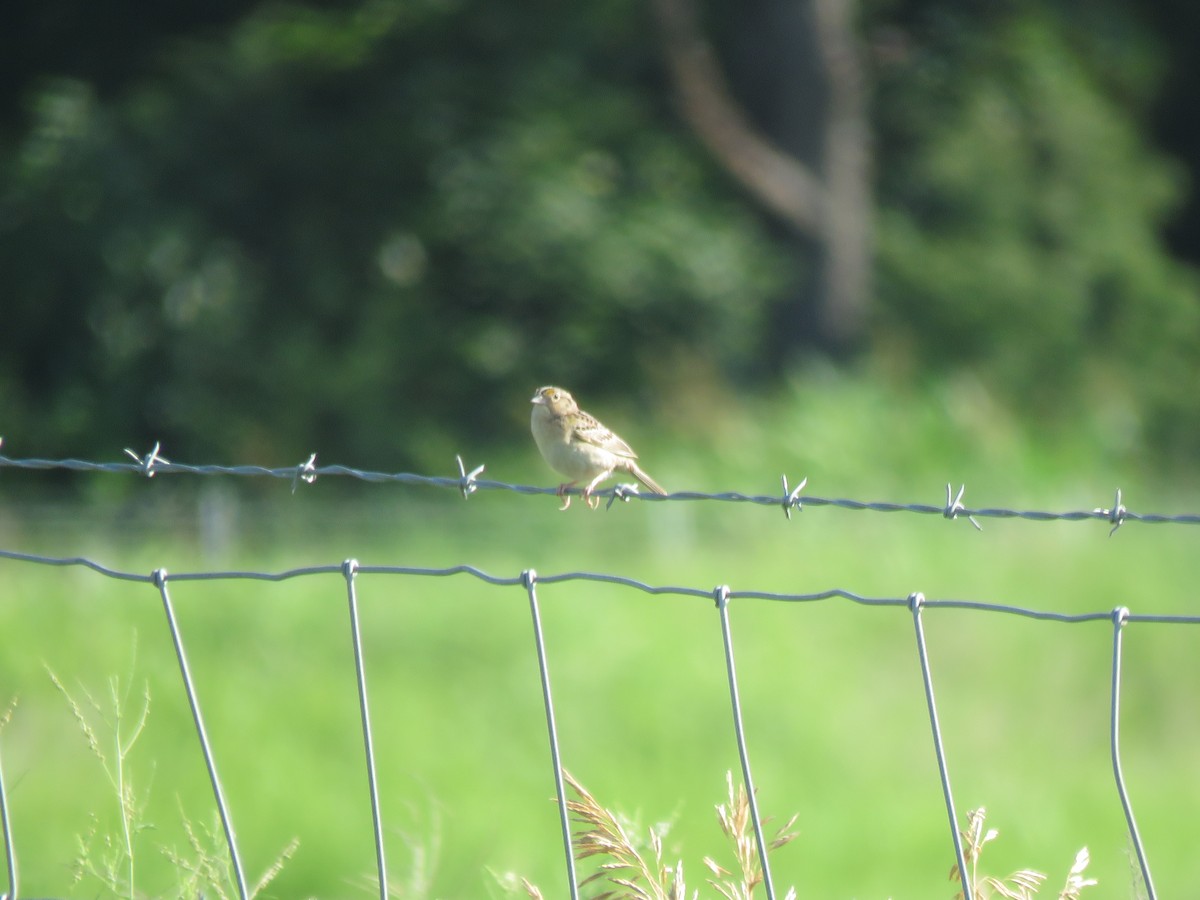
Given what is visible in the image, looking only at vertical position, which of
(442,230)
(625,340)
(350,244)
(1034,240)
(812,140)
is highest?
(1034,240)

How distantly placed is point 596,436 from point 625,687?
5123 millimetres

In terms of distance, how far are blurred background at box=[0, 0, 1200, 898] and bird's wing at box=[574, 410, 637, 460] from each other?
4555 mm

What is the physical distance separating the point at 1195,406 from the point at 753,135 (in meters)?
7.32

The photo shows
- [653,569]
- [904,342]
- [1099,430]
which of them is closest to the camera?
[653,569]

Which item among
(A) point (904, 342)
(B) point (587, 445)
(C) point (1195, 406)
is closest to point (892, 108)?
(A) point (904, 342)

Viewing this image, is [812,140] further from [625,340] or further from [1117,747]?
[1117,747]

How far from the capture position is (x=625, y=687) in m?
10.2

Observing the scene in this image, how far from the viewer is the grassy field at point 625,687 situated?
8664mm

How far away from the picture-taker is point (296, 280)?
19.8 meters

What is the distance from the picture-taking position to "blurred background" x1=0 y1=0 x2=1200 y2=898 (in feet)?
34.0

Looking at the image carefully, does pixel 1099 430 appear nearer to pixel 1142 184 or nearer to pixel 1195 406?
pixel 1195 406

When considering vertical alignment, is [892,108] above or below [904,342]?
above

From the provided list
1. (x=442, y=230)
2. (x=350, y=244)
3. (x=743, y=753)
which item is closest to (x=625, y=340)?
(x=442, y=230)

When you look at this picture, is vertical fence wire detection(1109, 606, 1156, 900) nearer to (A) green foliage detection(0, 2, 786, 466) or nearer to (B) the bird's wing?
(B) the bird's wing
